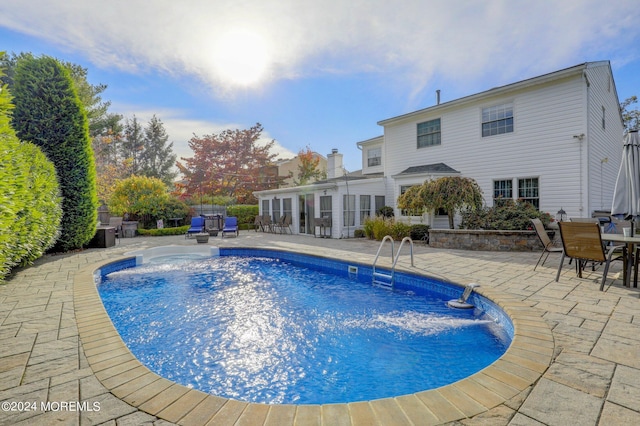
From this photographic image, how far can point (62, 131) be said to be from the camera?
8.32 m

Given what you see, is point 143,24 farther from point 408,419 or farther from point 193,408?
point 408,419

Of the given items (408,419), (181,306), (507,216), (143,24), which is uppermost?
(143,24)

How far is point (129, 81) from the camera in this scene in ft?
40.0

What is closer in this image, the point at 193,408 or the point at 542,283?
the point at 193,408

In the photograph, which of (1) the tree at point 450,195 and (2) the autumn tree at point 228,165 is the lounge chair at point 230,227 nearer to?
(1) the tree at point 450,195

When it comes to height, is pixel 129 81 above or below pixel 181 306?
above

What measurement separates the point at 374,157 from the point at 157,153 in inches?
1140

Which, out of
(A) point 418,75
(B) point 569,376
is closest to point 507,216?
(A) point 418,75

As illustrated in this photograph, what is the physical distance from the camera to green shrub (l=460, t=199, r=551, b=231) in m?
8.80

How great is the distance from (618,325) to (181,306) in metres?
5.59

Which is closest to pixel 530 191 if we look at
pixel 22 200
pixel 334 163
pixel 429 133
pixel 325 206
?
pixel 429 133

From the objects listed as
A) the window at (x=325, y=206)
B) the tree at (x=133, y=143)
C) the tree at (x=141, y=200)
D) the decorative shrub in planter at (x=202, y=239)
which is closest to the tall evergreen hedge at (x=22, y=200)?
the decorative shrub in planter at (x=202, y=239)

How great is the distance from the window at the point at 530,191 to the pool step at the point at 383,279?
702 cm

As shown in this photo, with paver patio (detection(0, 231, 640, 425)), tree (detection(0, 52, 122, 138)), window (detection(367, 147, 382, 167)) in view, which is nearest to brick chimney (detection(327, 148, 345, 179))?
window (detection(367, 147, 382, 167))
